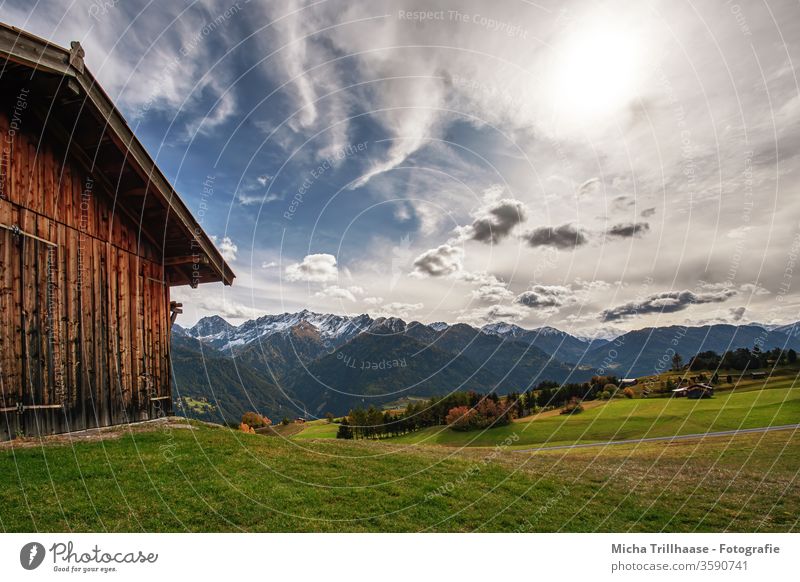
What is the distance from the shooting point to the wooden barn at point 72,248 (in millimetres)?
12078

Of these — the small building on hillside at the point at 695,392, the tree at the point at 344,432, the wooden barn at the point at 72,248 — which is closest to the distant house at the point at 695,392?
the small building on hillside at the point at 695,392

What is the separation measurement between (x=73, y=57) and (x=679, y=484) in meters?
26.8

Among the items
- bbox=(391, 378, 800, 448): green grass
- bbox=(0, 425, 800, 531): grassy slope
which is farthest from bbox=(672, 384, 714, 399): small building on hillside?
bbox=(0, 425, 800, 531): grassy slope

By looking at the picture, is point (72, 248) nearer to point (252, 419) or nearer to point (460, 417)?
point (252, 419)

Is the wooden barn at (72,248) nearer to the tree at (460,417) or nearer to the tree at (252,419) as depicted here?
the tree at (252,419)

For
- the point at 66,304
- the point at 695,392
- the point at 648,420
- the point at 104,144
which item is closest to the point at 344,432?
the point at 648,420

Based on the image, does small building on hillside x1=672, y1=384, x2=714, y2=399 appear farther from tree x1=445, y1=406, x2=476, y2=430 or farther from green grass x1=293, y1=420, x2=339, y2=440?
green grass x1=293, y1=420, x2=339, y2=440

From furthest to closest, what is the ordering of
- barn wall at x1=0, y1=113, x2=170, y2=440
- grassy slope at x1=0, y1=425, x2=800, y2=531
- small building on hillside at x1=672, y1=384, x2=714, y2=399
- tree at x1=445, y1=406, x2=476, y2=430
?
tree at x1=445, y1=406, x2=476, y2=430 < small building on hillside at x1=672, y1=384, x2=714, y2=399 < barn wall at x1=0, y1=113, x2=170, y2=440 < grassy slope at x1=0, y1=425, x2=800, y2=531

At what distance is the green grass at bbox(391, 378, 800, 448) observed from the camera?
5994 centimetres

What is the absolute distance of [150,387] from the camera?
59.0 feet

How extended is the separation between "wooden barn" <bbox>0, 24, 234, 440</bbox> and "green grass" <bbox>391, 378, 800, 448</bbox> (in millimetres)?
53607

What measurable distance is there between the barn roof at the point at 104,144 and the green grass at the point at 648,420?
52331mm

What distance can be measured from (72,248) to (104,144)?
156 inches

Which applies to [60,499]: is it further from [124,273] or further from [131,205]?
[131,205]
